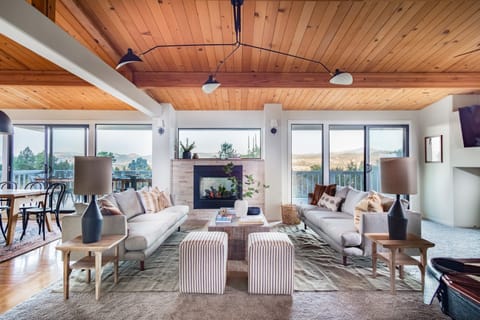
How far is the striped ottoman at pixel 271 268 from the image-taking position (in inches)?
97.6

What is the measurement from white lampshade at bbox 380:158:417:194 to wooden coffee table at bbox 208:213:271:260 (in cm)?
149

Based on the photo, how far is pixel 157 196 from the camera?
4.70 m

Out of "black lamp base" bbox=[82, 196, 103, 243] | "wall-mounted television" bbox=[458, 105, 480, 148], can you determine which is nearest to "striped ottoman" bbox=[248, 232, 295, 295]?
"black lamp base" bbox=[82, 196, 103, 243]

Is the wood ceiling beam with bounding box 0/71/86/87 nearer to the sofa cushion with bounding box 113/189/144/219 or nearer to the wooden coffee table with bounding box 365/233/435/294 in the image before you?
the sofa cushion with bounding box 113/189/144/219

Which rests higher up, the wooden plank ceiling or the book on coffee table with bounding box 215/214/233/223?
the wooden plank ceiling

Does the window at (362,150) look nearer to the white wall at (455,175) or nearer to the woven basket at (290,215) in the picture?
the white wall at (455,175)

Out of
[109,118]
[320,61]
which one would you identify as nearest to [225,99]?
[320,61]

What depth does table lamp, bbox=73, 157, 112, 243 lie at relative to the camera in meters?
2.54

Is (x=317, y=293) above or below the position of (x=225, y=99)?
below

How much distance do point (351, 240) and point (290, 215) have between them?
2.49 metres

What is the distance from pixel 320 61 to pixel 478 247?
359 cm

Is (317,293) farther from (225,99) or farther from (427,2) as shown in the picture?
(225,99)

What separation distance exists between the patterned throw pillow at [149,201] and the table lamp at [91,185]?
5.63 feet

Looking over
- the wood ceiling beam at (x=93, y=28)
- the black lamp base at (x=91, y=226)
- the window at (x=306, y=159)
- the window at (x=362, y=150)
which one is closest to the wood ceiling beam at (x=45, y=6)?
the wood ceiling beam at (x=93, y=28)
